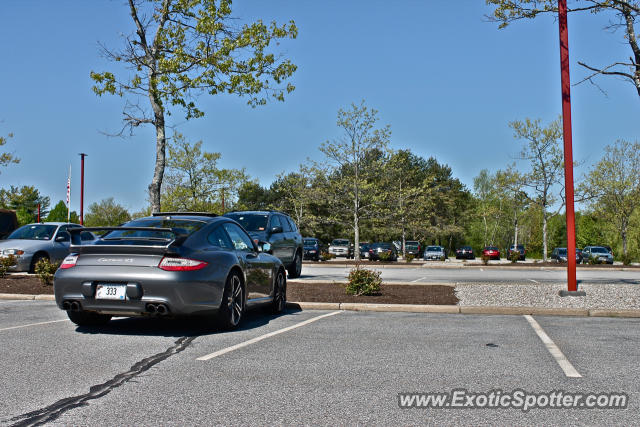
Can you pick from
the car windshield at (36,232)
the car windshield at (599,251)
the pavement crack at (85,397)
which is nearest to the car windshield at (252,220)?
the car windshield at (36,232)

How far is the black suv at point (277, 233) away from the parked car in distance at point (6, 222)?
11.1 metres

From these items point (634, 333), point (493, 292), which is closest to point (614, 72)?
point (493, 292)

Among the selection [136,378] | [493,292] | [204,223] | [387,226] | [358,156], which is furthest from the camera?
[387,226]

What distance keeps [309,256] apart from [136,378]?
37.2 metres

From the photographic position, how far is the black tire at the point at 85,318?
7.62m

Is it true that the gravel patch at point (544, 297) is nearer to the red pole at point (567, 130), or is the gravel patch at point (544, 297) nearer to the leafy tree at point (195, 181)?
the red pole at point (567, 130)

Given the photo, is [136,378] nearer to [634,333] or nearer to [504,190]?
[634,333]

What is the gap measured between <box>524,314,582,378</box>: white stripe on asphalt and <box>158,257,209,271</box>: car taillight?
4.00 metres

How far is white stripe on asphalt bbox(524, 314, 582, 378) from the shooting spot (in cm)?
537

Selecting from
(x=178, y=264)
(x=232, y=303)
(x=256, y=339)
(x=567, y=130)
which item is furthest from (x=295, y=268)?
(x=178, y=264)

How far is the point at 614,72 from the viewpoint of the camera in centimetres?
1309

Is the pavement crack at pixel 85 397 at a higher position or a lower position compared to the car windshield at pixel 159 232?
lower

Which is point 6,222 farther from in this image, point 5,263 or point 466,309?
point 466,309

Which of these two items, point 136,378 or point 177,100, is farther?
point 177,100
